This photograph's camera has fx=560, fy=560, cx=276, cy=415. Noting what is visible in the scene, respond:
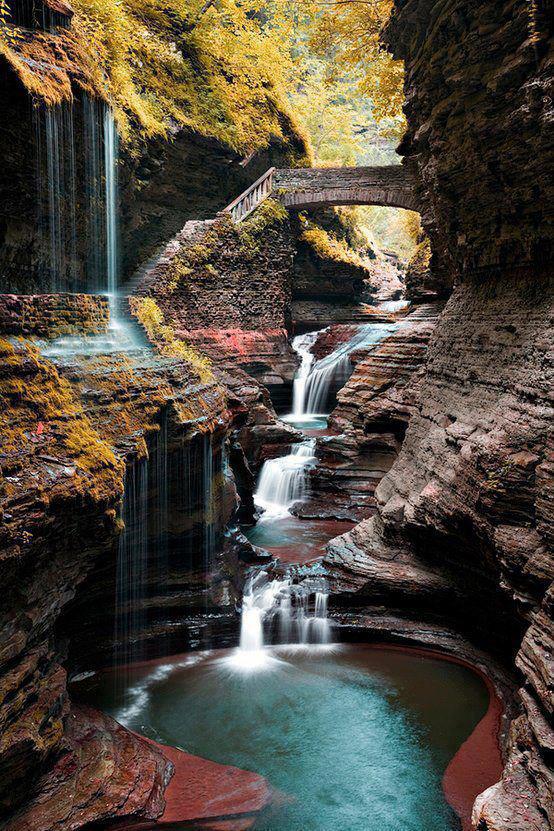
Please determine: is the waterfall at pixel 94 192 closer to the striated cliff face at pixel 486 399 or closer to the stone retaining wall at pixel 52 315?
the stone retaining wall at pixel 52 315

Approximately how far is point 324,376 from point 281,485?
23.4 ft

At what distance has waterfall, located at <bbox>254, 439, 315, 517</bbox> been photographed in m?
14.4

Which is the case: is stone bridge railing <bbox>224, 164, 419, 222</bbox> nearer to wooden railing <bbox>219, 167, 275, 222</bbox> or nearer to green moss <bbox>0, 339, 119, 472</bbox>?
wooden railing <bbox>219, 167, 275, 222</bbox>

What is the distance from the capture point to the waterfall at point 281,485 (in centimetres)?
1435

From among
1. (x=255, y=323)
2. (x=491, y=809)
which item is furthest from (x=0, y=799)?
(x=255, y=323)

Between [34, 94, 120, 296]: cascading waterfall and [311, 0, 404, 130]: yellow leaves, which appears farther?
[311, 0, 404, 130]: yellow leaves

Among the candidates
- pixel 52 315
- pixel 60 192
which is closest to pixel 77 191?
pixel 60 192

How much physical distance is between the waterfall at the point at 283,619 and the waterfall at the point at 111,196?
932 centimetres

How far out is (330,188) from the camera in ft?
73.7

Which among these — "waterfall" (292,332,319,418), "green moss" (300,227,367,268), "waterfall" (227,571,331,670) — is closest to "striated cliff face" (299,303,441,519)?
"waterfall" (227,571,331,670)

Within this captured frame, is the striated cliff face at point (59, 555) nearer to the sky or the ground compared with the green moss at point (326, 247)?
nearer to the ground

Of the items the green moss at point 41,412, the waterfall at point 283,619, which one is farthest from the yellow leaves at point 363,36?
the waterfall at point 283,619

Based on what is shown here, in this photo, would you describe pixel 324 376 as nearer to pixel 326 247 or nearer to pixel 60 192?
pixel 326 247

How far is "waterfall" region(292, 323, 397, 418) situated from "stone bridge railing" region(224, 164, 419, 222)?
5.11 m
